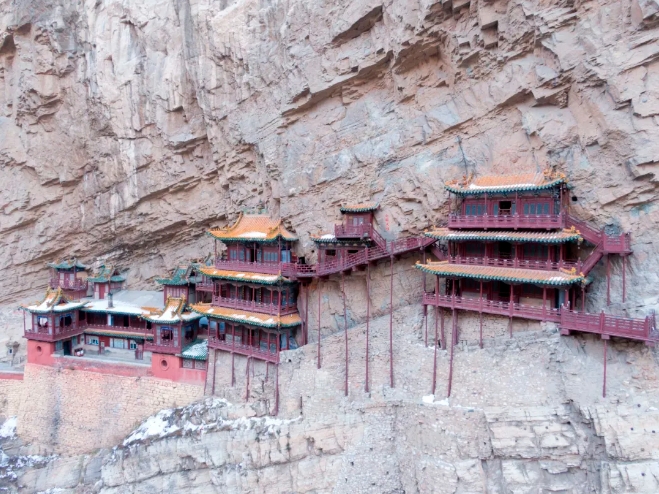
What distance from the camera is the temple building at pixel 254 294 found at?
2377cm

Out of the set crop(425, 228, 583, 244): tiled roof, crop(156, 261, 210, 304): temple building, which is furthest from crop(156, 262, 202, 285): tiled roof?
crop(425, 228, 583, 244): tiled roof

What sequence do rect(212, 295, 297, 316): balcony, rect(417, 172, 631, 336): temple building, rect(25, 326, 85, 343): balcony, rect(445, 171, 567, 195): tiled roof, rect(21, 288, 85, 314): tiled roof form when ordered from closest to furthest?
rect(417, 172, 631, 336): temple building < rect(445, 171, 567, 195): tiled roof < rect(212, 295, 297, 316): balcony < rect(25, 326, 85, 343): balcony < rect(21, 288, 85, 314): tiled roof

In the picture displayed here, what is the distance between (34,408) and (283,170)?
19.8 metres

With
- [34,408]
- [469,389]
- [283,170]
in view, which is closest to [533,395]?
[469,389]

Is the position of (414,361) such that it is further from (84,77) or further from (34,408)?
(84,77)

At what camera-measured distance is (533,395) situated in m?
16.7

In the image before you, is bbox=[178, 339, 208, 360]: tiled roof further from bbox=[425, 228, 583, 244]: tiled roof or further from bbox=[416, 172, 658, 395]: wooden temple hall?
bbox=[425, 228, 583, 244]: tiled roof

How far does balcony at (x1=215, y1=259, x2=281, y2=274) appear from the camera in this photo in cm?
2439

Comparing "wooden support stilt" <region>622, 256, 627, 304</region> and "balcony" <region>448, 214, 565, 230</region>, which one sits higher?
"balcony" <region>448, 214, 565, 230</region>

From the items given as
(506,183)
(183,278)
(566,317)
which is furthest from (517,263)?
(183,278)

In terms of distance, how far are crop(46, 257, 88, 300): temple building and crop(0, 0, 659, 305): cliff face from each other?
188cm

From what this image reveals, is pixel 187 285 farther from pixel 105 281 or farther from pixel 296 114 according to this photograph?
pixel 296 114

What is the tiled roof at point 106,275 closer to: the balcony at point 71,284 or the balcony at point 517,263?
the balcony at point 71,284

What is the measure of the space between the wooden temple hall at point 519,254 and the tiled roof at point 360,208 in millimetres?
3660
